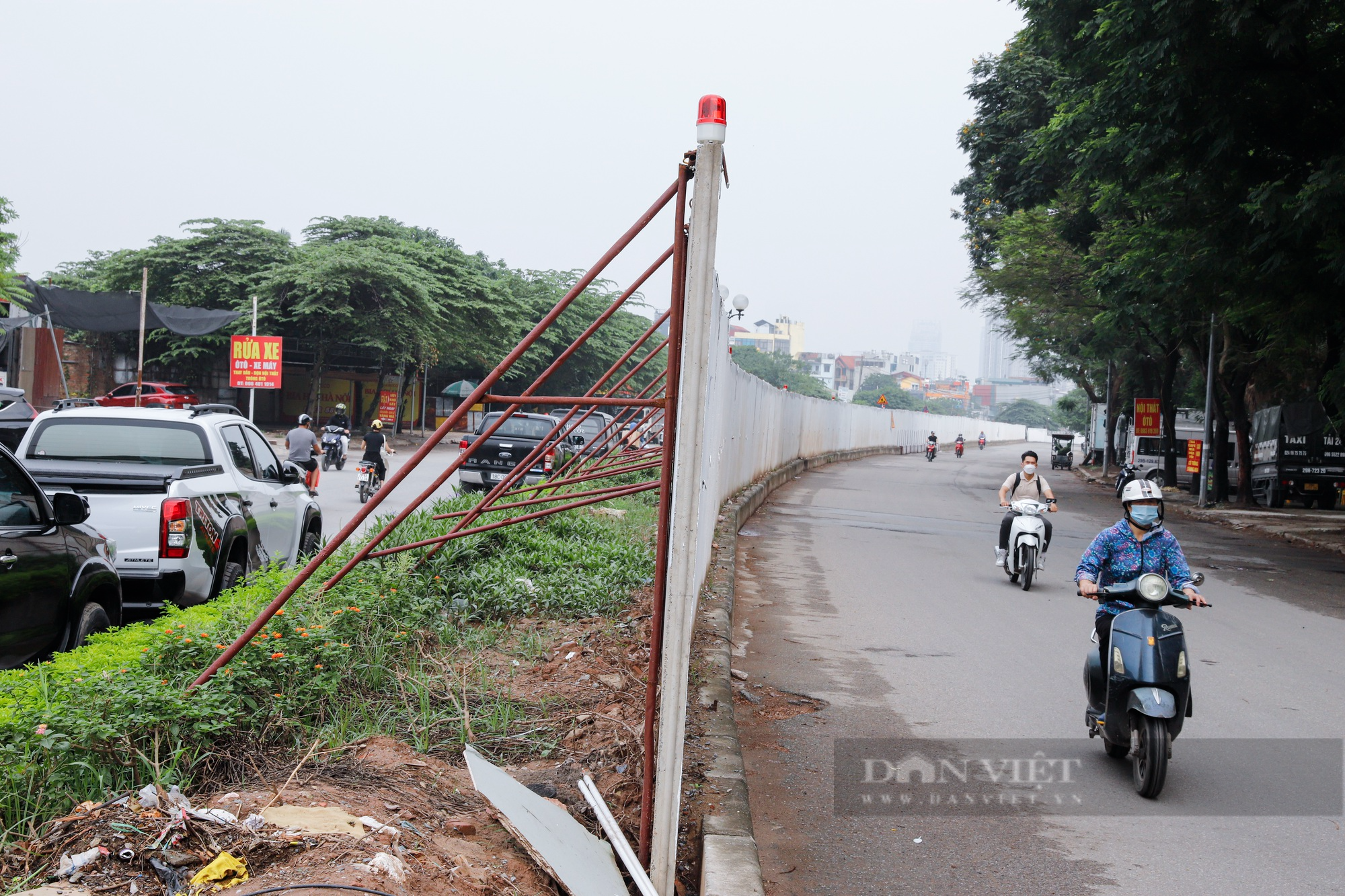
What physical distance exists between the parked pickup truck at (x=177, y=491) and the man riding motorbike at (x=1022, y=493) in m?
7.14

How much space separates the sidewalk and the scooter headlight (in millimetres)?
13848

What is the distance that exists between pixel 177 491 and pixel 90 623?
4.57 feet

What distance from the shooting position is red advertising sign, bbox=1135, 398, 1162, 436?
31625 millimetres

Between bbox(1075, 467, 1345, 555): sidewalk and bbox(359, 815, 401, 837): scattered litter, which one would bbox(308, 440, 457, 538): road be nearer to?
bbox(359, 815, 401, 837): scattered litter

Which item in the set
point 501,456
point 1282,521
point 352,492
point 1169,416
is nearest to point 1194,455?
point 1169,416

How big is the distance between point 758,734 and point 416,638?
1977 millimetres

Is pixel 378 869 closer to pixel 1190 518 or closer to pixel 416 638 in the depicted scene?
pixel 416 638

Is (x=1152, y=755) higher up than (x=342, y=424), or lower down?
lower down

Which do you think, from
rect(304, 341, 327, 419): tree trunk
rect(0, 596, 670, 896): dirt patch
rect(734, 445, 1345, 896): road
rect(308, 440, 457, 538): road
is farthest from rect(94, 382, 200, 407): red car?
rect(0, 596, 670, 896): dirt patch

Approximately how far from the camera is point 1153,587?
5090mm

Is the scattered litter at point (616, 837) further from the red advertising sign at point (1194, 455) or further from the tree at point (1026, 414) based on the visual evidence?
the tree at point (1026, 414)

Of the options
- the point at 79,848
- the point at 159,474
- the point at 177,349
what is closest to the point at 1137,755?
the point at 79,848

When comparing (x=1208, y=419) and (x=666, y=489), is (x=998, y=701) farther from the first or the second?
(x=1208, y=419)

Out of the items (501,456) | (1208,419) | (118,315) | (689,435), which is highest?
(118,315)
